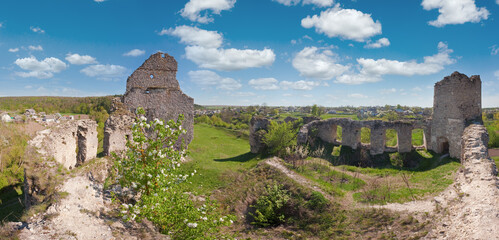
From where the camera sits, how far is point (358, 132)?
73.2 feet

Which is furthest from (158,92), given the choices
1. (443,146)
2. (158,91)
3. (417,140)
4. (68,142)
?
(417,140)

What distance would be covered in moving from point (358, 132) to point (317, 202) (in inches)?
491

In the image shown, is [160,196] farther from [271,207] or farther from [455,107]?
[455,107]

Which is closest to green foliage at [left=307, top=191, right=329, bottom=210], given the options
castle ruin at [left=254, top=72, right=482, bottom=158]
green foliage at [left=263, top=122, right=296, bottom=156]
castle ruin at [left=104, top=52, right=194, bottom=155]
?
green foliage at [left=263, top=122, right=296, bottom=156]

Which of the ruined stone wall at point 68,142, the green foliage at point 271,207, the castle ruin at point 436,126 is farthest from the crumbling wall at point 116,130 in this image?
the castle ruin at point 436,126

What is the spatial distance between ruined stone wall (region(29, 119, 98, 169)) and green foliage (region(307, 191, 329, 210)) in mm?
10192

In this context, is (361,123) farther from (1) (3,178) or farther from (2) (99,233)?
(1) (3,178)

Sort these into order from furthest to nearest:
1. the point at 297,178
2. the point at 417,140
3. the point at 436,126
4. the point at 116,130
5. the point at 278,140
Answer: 1. the point at 417,140
2. the point at 278,140
3. the point at 436,126
4. the point at 297,178
5. the point at 116,130

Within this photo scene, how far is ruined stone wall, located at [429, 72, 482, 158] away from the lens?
17.2m

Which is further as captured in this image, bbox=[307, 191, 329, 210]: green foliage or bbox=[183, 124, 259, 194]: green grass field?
bbox=[183, 124, 259, 194]: green grass field

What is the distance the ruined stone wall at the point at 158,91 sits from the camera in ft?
55.3

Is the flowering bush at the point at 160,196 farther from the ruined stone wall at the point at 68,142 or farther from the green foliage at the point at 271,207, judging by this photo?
the green foliage at the point at 271,207

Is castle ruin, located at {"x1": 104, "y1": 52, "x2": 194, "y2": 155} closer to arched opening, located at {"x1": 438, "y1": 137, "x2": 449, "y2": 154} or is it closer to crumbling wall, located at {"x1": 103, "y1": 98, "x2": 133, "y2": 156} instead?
crumbling wall, located at {"x1": 103, "y1": 98, "x2": 133, "y2": 156}

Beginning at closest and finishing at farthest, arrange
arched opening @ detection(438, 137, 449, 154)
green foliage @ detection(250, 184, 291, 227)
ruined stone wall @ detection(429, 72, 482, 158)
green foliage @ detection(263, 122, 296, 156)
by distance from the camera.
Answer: green foliage @ detection(250, 184, 291, 227) < ruined stone wall @ detection(429, 72, 482, 158) < arched opening @ detection(438, 137, 449, 154) < green foliage @ detection(263, 122, 296, 156)
